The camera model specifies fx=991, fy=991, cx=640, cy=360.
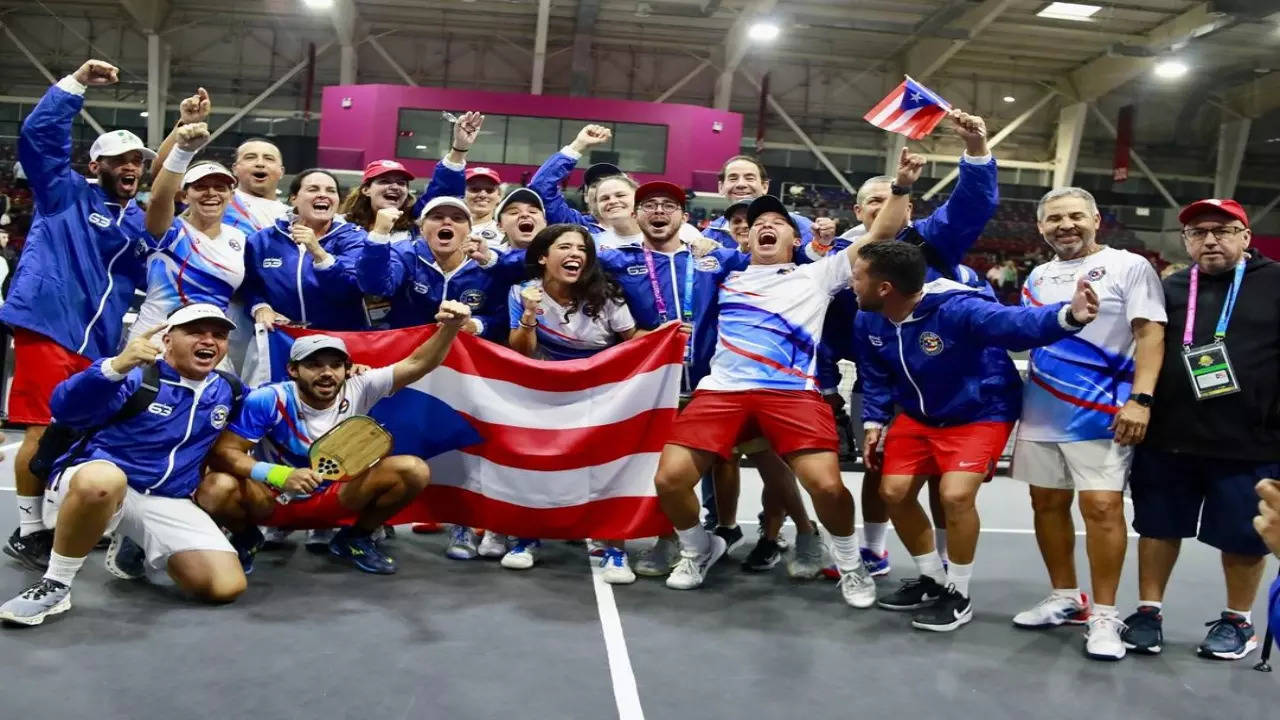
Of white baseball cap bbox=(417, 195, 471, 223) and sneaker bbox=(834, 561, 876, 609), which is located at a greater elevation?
white baseball cap bbox=(417, 195, 471, 223)

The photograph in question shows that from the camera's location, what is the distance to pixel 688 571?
14.8 feet

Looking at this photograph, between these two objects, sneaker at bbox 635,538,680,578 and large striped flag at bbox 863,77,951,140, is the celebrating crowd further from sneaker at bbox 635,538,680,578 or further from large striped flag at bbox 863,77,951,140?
large striped flag at bbox 863,77,951,140

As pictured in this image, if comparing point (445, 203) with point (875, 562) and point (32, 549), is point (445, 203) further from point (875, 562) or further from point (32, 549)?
point (875, 562)

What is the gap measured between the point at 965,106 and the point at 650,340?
69.1ft

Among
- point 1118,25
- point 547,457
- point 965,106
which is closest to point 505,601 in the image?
point 547,457

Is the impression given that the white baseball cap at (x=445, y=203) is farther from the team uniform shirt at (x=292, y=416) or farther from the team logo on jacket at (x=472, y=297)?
the team uniform shirt at (x=292, y=416)

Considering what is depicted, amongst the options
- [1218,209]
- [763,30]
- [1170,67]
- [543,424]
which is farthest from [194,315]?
[1170,67]

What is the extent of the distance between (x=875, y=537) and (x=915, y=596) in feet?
1.95

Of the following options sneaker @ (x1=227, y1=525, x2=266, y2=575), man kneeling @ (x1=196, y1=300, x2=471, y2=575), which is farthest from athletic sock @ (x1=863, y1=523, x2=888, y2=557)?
sneaker @ (x1=227, y1=525, x2=266, y2=575)

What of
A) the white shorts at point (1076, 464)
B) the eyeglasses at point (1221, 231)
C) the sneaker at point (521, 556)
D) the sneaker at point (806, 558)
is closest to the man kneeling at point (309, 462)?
the sneaker at point (521, 556)

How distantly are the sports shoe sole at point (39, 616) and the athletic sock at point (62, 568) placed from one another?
2.7 inches

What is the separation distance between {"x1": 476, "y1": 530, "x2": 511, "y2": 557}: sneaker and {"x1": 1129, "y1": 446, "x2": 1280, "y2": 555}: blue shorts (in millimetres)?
2828

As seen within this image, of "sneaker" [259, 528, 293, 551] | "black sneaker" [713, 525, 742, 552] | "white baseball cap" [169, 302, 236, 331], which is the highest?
"white baseball cap" [169, 302, 236, 331]

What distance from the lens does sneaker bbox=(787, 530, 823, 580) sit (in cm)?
474
